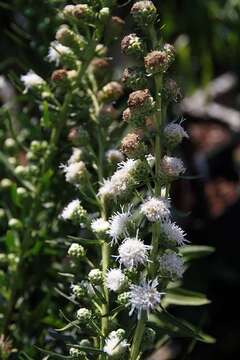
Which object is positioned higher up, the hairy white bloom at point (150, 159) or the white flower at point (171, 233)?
the hairy white bloom at point (150, 159)

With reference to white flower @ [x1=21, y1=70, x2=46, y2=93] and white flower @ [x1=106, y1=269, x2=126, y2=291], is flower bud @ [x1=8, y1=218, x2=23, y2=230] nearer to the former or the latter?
white flower @ [x1=21, y1=70, x2=46, y2=93]

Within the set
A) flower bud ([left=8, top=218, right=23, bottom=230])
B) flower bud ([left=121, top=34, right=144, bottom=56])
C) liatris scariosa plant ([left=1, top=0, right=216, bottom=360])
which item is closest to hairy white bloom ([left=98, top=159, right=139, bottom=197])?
liatris scariosa plant ([left=1, top=0, right=216, bottom=360])

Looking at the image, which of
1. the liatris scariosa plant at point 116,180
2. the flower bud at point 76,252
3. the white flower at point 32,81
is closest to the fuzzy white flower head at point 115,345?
the liatris scariosa plant at point 116,180

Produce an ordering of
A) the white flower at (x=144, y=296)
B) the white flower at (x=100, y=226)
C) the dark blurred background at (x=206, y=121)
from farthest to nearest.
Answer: the dark blurred background at (x=206, y=121), the white flower at (x=100, y=226), the white flower at (x=144, y=296)

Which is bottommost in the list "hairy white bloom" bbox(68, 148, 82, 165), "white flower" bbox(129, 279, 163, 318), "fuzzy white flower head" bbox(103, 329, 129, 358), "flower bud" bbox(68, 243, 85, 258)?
"fuzzy white flower head" bbox(103, 329, 129, 358)

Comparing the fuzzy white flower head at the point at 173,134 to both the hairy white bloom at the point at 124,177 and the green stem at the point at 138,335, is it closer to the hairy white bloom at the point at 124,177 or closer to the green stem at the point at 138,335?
the hairy white bloom at the point at 124,177
